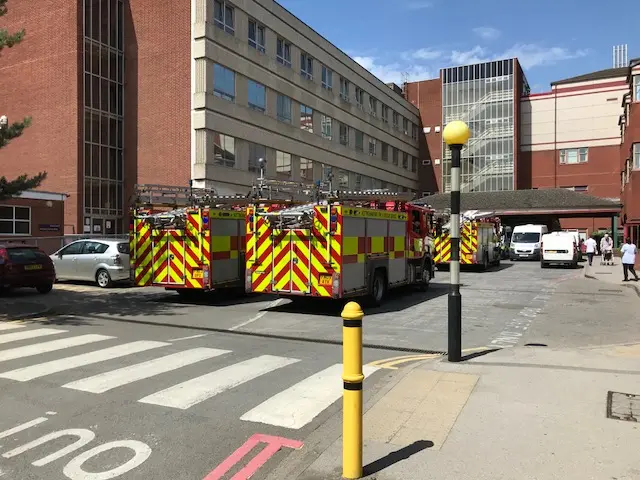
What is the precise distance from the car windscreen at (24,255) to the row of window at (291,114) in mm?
17329

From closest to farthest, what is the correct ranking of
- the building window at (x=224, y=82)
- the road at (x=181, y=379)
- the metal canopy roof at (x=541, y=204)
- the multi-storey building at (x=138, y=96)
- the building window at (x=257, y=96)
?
the road at (x=181, y=379), the multi-storey building at (x=138, y=96), the building window at (x=224, y=82), the building window at (x=257, y=96), the metal canopy roof at (x=541, y=204)

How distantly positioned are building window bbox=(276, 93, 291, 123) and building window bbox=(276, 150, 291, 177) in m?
2.38

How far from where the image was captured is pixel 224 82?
32.0 metres

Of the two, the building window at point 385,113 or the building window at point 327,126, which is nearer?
the building window at point 327,126

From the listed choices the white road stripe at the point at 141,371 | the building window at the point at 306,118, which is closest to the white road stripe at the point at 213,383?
the white road stripe at the point at 141,371

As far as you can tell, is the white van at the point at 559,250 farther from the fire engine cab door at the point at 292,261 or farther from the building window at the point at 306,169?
the fire engine cab door at the point at 292,261

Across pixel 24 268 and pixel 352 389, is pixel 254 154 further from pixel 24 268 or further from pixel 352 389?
pixel 352 389

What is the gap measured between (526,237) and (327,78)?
20364mm

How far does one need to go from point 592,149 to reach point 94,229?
5518 cm

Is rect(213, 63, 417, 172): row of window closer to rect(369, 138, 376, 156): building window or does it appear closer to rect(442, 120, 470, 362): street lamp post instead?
rect(369, 138, 376, 156): building window

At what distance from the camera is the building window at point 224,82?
31125 mm

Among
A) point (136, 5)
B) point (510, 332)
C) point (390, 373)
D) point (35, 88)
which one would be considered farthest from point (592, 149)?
point (390, 373)

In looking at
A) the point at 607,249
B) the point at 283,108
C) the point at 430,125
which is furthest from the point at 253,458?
the point at 430,125

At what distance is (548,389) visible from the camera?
5703 mm
